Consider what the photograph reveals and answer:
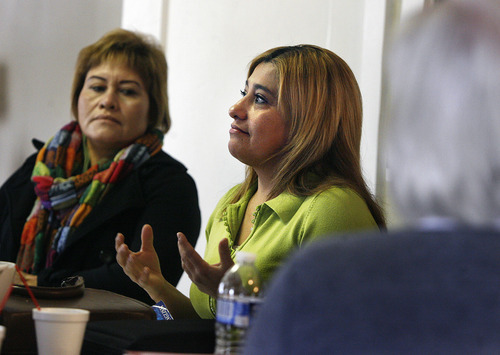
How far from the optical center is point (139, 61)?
2732 mm

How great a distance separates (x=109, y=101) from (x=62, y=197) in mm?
406

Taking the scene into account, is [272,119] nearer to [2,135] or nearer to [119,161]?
[119,161]

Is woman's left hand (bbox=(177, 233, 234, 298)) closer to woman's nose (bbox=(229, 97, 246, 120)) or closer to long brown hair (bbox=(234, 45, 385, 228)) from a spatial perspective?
long brown hair (bbox=(234, 45, 385, 228))

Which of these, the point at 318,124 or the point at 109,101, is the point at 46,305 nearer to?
the point at 318,124

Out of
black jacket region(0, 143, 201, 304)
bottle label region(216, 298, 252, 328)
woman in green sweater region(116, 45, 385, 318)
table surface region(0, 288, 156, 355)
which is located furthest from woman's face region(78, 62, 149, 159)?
bottle label region(216, 298, 252, 328)

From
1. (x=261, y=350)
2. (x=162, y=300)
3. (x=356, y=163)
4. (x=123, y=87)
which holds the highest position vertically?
(x=123, y=87)

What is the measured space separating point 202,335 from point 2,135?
3.19 meters

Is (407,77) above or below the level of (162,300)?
above

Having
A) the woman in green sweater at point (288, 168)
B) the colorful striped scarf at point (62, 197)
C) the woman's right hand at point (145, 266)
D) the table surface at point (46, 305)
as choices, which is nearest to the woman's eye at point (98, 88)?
the colorful striped scarf at point (62, 197)

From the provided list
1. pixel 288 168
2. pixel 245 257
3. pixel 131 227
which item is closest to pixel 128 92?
pixel 131 227

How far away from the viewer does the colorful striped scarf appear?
2.54m

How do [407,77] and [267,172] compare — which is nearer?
[407,77]

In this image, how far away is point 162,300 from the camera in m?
1.63

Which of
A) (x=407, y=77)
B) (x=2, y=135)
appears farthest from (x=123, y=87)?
(x=407, y=77)
